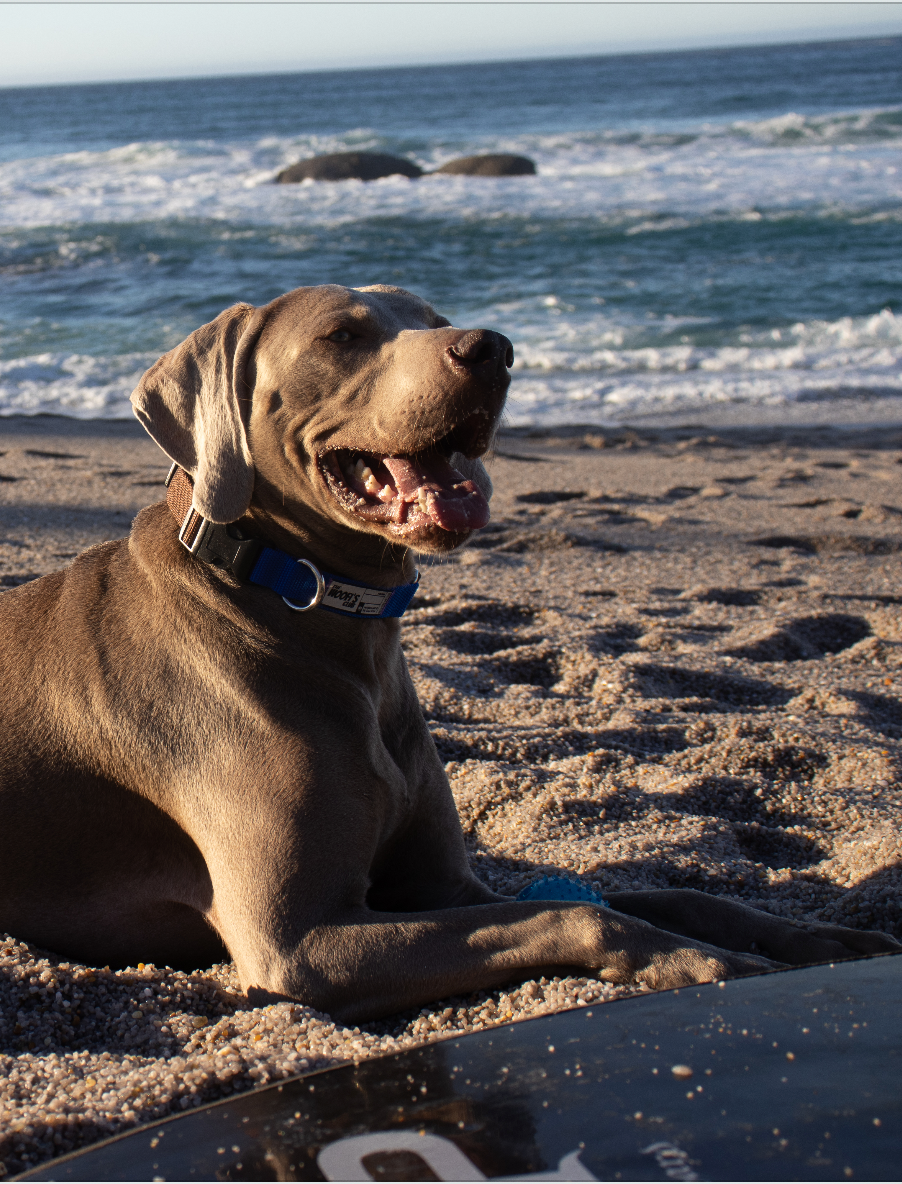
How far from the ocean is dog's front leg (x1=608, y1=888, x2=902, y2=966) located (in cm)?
771


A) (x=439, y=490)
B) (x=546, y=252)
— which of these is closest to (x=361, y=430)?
(x=439, y=490)

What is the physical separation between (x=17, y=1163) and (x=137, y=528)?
144 cm

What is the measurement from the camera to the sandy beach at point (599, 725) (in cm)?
212

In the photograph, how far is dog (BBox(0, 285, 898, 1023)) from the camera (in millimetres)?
2244

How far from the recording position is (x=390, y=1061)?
165cm

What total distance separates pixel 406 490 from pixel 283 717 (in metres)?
0.56

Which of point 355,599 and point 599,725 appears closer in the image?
point 355,599

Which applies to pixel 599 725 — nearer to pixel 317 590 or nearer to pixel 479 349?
pixel 317 590

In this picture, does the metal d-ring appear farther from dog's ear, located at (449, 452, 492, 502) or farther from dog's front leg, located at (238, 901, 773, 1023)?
dog's front leg, located at (238, 901, 773, 1023)

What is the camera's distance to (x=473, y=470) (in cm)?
283

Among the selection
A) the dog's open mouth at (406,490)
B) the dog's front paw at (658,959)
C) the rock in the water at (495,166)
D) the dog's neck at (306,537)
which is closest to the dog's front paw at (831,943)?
the dog's front paw at (658,959)

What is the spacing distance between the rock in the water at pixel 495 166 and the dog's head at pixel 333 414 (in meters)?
27.4

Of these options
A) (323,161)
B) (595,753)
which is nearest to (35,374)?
(595,753)

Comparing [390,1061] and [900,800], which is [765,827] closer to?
[900,800]
